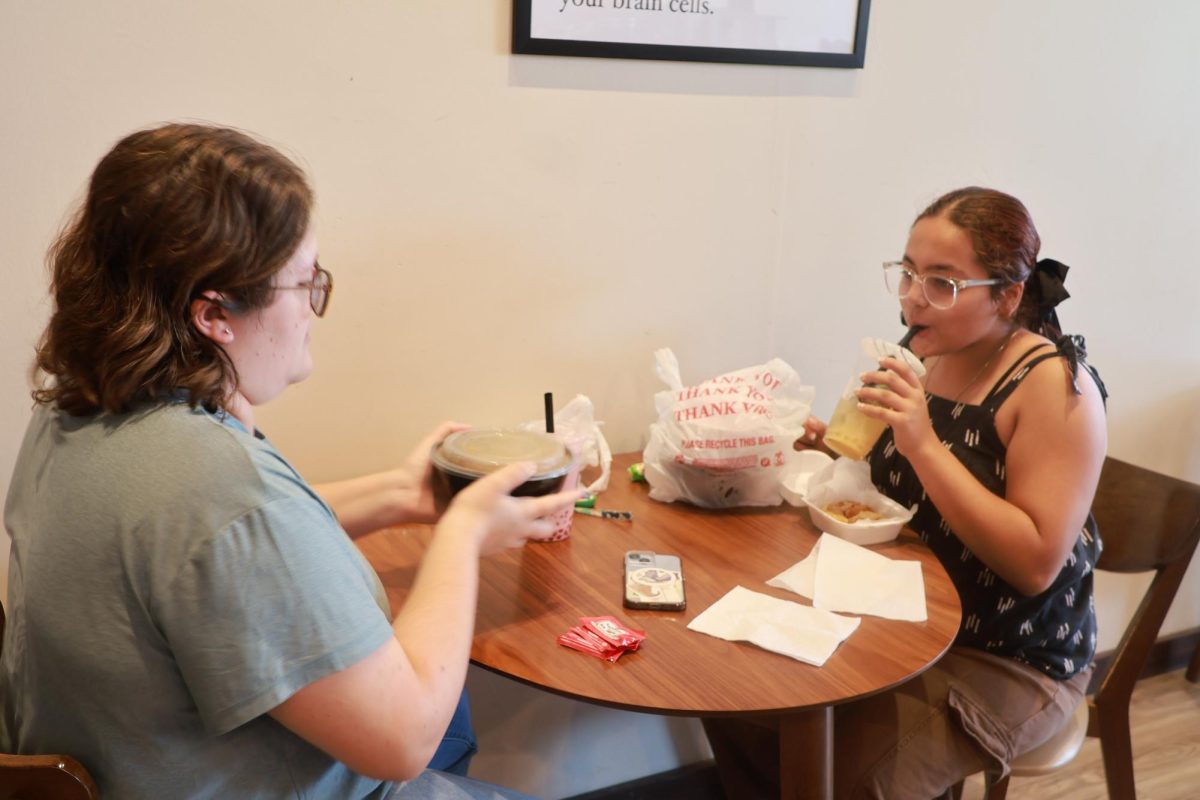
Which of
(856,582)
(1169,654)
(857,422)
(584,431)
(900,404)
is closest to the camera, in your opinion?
(856,582)

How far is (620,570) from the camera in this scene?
56.4 inches

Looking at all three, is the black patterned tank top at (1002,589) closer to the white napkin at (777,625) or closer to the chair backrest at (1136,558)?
the chair backrest at (1136,558)

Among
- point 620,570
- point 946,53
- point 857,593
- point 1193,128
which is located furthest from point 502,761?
point 1193,128

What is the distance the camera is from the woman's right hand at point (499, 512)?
3.75ft

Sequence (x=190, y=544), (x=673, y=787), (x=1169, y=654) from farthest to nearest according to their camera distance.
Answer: (x=1169, y=654), (x=673, y=787), (x=190, y=544)

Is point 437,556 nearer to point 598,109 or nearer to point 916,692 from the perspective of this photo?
point 916,692

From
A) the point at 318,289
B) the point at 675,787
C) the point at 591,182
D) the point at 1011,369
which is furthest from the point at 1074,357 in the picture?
the point at 675,787

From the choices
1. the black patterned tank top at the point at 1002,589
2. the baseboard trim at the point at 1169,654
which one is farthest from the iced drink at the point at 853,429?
the baseboard trim at the point at 1169,654

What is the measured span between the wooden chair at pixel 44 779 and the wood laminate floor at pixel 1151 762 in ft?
6.04

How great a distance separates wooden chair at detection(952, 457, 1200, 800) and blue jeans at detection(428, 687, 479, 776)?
92 centimetres

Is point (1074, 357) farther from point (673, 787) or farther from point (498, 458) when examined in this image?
point (673, 787)

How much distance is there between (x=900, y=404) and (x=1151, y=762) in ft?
4.66

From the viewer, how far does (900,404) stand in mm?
1518

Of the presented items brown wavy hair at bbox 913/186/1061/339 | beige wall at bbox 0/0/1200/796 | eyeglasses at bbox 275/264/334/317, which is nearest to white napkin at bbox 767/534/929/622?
brown wavy hair at bbox 913/186/1061/339
